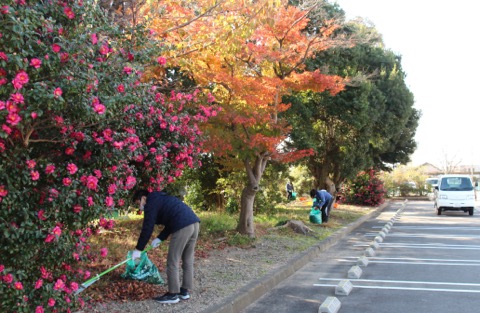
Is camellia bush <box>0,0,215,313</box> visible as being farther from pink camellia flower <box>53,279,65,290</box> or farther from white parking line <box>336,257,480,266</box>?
white parking line <box>336,257,480,266</box>

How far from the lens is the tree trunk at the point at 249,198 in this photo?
423 inches

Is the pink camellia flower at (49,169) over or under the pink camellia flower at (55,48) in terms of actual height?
under

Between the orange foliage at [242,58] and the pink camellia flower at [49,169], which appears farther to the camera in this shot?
the orange foliage at [242,58]

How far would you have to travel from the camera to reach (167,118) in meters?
5.58

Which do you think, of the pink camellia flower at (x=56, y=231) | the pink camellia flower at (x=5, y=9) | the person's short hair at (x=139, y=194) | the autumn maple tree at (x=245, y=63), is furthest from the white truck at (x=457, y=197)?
the pink camellia flower at (x=5, y=9)

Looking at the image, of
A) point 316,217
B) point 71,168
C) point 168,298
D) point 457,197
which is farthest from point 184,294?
point 457,197

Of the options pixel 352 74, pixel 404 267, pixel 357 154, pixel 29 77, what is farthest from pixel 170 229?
pixel 357 154

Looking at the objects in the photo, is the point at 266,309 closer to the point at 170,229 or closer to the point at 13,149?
the point at 170,229

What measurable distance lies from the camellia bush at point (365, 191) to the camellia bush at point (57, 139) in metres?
23.0

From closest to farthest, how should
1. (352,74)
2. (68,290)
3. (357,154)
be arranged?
1. (68,290)
2. (352,74)
3. (357,154)

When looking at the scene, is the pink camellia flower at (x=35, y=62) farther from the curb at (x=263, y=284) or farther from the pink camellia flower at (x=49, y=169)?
the curb at (x=263, y=284)

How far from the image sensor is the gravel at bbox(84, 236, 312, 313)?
5359mm

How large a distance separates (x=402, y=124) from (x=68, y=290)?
63.1 feet

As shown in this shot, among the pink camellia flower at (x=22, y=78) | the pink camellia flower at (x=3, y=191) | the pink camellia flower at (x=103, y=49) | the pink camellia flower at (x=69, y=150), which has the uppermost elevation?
the pink camellia flower at (x=103, y=49)
